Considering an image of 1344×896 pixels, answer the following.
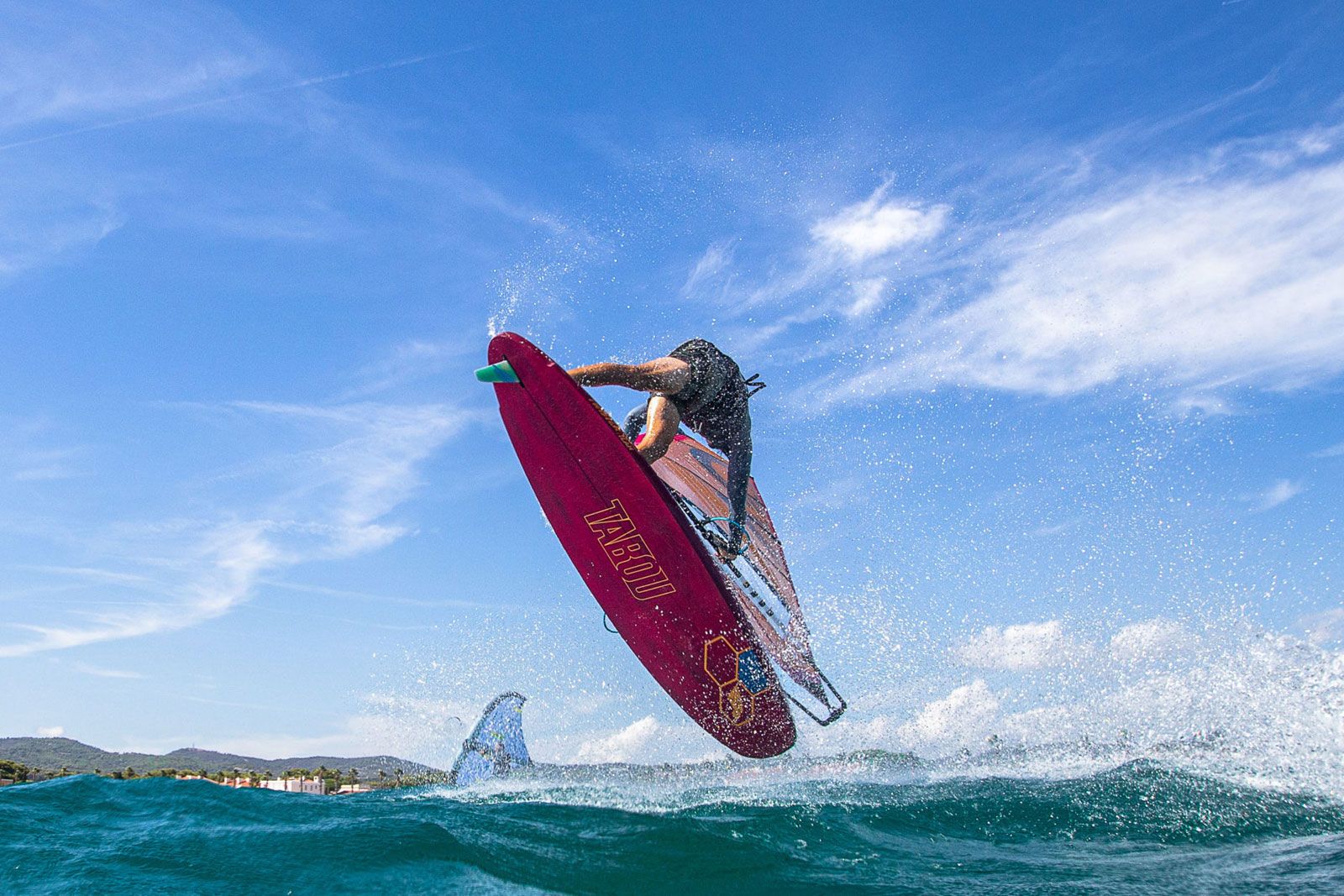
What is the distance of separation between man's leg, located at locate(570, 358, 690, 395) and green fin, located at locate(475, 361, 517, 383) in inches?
26.6

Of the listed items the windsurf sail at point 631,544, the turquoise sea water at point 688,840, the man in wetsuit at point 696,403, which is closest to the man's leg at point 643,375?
the man in wetsuit at point 696,403

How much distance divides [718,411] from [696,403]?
0.55m

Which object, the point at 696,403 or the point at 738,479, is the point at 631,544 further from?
the point at 738,479

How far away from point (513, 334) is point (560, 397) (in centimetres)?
89

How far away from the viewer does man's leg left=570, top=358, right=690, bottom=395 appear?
350 inches

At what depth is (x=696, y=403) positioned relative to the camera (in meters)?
9.71

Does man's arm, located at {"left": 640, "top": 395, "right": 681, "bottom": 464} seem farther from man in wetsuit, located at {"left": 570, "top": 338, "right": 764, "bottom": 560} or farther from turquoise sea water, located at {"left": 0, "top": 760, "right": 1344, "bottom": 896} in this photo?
turquoise sea water, located at {"left": 0, "top": 760, "right": 1344, "bottom": 896}

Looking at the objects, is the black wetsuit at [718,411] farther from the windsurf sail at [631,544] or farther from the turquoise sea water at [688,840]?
the turquoise sea water at [688,840]

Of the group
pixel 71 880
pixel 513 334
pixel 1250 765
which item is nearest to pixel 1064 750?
pixel 1250 765

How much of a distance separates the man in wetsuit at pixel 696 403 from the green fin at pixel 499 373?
0.70 m

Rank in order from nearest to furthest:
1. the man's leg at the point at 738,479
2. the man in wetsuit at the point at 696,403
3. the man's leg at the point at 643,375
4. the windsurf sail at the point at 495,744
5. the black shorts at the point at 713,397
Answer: the man's leg at the point at 643,375 → the man in wetsuit at the point at 696,403 → the black shorts at the point at 713,397 → the man's leg at the point at 738,479 → the windsurf sail at the point at 495,744

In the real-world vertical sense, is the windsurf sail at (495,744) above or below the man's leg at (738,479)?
below

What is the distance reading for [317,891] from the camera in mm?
5570

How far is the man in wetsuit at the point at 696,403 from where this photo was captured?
29.8 feet
